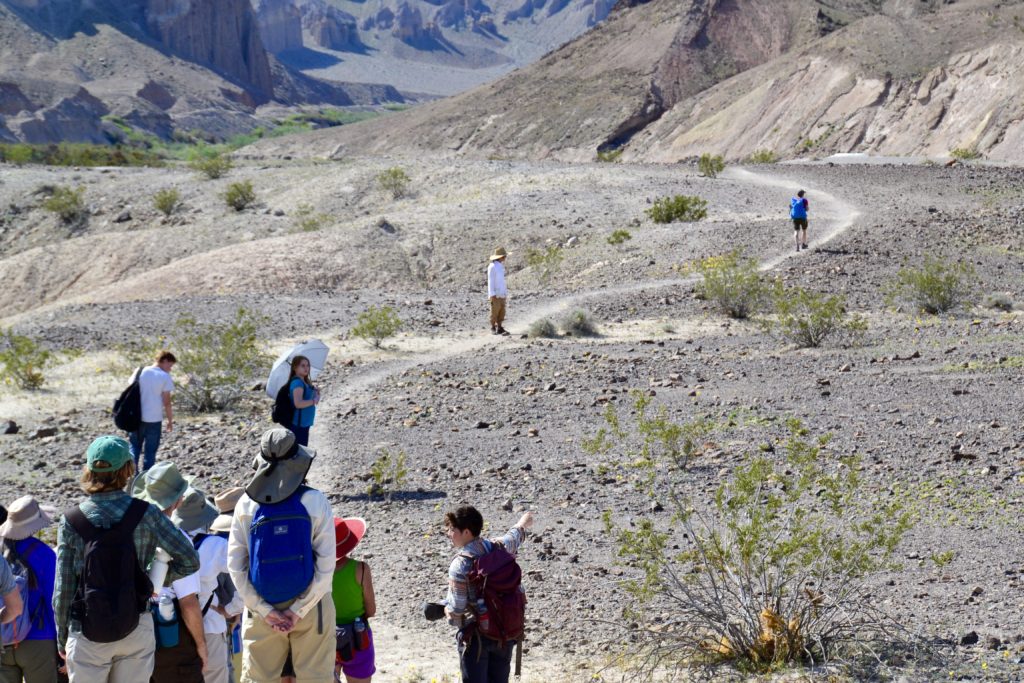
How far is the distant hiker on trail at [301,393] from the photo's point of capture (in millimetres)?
10188

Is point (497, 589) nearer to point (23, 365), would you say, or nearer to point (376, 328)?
point (23, 365)

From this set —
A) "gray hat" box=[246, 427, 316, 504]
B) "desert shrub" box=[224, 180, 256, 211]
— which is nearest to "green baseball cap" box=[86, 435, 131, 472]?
"gray hat" box=[246, 427, 316, 504]

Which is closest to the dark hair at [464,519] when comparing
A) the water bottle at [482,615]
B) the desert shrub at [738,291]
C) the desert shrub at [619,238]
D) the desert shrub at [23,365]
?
the water bottle at [482,615]

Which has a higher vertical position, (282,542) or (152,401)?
(282,542)

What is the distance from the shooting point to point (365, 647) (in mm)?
5480

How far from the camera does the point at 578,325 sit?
18.9 m

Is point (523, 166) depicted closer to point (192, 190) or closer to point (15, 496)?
point (192, 190)

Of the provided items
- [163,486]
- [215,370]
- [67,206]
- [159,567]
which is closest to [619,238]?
[215,370]

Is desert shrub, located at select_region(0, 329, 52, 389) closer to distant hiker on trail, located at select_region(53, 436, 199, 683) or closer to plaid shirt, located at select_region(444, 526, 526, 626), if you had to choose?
distant hiker on trail, located at select_region(53, 436, 199, 683)

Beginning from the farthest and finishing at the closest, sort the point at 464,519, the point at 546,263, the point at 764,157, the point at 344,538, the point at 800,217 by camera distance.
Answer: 1. the point at 764,157
2. the point at 546,263
3. the point at 800,217
4. the point at 464,519
5. the point at 344,538

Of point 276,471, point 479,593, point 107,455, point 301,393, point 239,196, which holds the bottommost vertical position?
point 239,196

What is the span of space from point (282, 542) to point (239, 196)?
3613 cm

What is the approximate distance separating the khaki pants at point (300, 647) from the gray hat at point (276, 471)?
542 mm

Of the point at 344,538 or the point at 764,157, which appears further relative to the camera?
the point at 764,157
